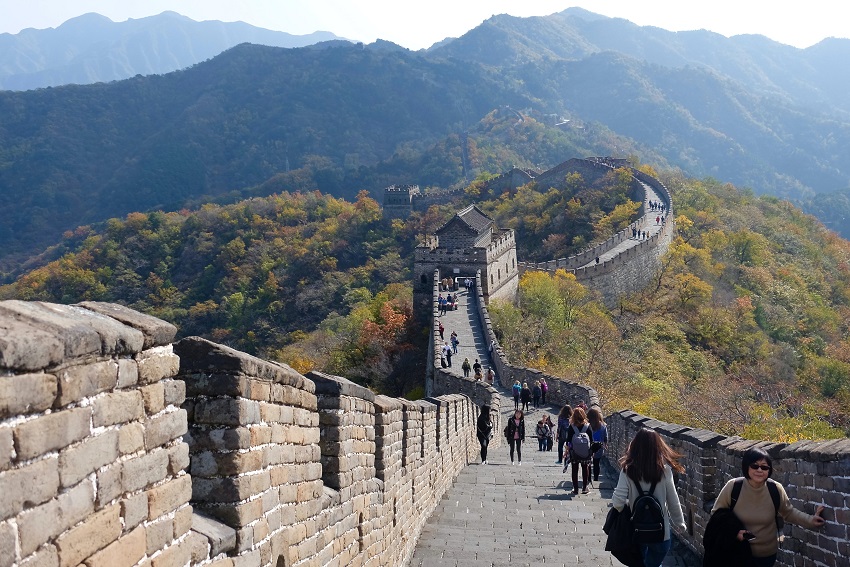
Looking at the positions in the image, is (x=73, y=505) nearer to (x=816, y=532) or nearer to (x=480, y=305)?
(x=816, y=532)

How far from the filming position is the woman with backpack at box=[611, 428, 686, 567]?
19.1 ft

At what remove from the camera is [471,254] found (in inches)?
1522

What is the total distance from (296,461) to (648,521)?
2.43 meters

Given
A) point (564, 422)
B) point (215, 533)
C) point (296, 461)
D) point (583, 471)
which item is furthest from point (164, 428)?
point (564, 422)


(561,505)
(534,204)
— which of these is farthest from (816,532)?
(534,204)

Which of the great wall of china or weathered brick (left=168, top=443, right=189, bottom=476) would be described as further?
weathered brick (left=168, top=443, right=189, bottom=476)

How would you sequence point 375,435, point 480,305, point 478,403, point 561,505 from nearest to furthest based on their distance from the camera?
1. point 375,435
2. point 561,505
3. point 478,403
4. point 480,305

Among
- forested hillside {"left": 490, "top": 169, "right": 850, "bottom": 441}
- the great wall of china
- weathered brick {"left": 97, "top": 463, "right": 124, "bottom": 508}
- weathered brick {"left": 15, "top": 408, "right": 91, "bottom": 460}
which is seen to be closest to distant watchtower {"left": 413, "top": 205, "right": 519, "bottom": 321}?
forested hillside {"left": 490, "top": 169, "right": 850, "bottom": 441}

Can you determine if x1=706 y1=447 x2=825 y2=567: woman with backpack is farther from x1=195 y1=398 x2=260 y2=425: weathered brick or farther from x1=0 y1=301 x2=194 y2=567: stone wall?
x1=0 y1=301 x2=194 y2=567: stone wall

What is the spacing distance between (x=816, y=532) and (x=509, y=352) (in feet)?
82.1

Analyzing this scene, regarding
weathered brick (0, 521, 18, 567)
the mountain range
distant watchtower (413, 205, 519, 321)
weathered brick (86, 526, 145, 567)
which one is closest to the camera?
weathered brick (0, 521, 18, 567)

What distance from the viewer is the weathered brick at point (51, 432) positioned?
7.20ft

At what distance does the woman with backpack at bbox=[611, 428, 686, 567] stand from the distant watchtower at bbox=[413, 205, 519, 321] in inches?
1234

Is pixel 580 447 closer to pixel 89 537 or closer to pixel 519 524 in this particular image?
pixel 519 524
